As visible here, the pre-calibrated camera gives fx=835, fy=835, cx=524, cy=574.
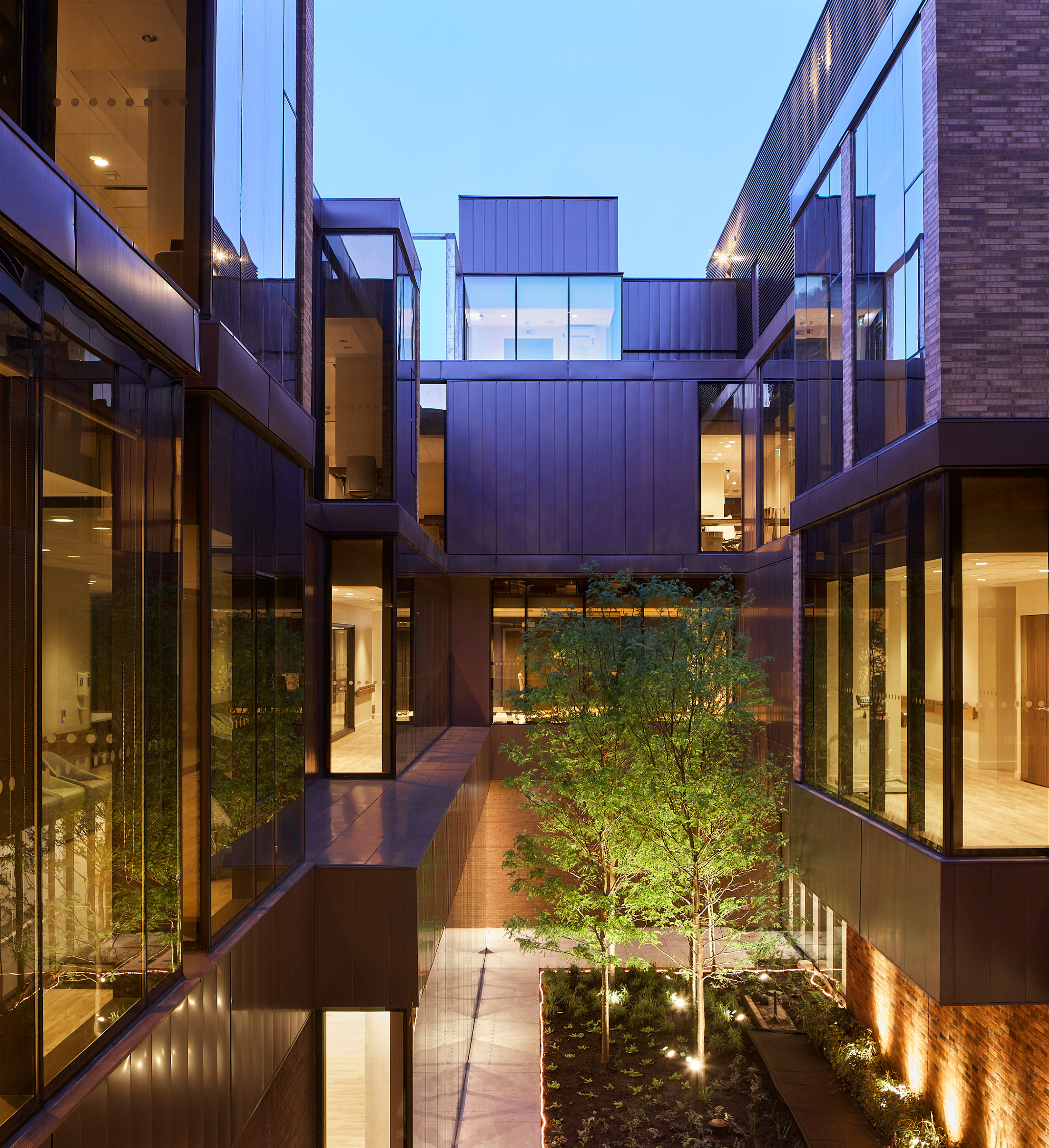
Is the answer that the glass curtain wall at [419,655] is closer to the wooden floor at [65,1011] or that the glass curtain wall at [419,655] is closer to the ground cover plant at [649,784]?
the ground cover plant at [649,784]

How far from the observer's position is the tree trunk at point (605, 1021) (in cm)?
1232

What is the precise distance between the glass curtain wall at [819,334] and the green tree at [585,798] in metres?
3.94

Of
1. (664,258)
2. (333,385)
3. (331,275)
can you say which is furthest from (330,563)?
(664,258)

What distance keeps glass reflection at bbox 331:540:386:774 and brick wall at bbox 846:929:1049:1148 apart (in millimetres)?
7903

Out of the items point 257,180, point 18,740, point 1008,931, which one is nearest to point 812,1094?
point 1008,931

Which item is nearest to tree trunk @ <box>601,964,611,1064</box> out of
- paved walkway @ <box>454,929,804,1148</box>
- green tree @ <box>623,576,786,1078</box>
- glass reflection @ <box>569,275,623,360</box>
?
paved walkway @ <box>454,929,804,1148</box>

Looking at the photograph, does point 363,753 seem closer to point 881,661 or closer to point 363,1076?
point 363,1076

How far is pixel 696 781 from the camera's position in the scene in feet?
39.2

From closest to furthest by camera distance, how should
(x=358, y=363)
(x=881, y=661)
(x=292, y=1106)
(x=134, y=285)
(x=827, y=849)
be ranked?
(x=134, y=285) → (x=292, y=1106) → (x=881, y=661) → (x=827, y=849) → (x=358, y=363)

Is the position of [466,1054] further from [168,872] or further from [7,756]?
[7,756]

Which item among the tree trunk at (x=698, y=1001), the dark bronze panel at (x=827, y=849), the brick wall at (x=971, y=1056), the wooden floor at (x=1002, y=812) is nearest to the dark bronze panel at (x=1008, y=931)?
the wooden floor at (x=1002, y=812)

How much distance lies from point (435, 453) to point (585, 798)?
9.47 meters

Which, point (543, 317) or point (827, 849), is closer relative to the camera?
point (827, 849)

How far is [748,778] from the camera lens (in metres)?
12.3
